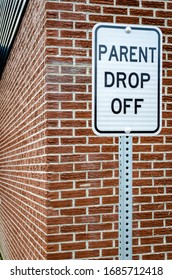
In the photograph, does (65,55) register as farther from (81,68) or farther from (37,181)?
(37,181)

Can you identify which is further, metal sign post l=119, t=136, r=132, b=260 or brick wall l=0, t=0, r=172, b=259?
brick wall l=0, t=0, r=172, b=259

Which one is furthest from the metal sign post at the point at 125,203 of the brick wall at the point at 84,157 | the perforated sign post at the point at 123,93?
the brick wall at the point at 84,157

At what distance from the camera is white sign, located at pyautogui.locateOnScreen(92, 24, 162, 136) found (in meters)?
2.14

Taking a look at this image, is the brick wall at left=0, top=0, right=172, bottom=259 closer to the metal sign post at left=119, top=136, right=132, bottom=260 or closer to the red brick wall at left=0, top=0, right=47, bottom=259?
the red brick wall at left=0, top=0, right=47, bottom=259

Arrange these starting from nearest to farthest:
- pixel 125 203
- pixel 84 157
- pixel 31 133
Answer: pixel 125 203 → pixel 84 157 → pixel 31 133

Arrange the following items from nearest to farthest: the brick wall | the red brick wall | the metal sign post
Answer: the metal sign post < the brick wall < the red brick wall

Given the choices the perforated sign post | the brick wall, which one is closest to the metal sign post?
the perforated sign post

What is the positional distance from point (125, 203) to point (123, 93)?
57cm

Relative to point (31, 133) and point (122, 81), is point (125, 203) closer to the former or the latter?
point (122, 81)

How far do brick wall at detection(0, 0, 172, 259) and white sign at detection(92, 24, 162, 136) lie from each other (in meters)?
1.49

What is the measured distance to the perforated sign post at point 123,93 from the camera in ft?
7.00

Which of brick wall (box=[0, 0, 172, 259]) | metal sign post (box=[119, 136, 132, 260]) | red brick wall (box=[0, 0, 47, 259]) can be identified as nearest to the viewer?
metal sign post (box=[119, 136, 132, 260])

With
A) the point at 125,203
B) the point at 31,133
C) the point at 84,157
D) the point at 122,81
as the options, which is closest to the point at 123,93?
the point at 122,81

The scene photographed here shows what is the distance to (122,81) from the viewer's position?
2.15 meters
